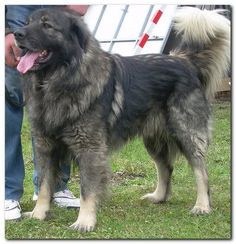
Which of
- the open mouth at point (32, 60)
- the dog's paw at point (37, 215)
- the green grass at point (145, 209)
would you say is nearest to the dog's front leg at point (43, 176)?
the dog's paw at point (37, 215)

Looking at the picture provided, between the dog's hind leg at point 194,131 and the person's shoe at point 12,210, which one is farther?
the dog's hind leg at point 194,131

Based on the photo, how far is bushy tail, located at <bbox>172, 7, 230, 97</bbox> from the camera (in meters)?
4.70

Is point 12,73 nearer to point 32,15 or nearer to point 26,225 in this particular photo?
point 32,15

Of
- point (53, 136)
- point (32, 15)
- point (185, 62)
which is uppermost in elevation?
point (32, 15)

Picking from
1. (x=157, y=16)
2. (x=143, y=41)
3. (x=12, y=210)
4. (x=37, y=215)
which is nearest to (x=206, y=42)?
(x=143, y=41)

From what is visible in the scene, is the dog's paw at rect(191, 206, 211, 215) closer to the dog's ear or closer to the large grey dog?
the large grey dog

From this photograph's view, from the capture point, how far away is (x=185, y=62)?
4.62 metres

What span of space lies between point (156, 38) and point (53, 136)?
2.42 metres

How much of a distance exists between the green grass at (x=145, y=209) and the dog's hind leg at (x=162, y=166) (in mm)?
89

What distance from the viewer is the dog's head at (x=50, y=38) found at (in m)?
3.71

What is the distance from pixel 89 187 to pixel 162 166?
1.16 metres

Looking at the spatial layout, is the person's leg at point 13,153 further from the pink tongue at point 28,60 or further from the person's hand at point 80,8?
the person's hand at point 80,8

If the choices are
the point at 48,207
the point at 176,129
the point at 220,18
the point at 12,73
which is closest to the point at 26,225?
the point at 48,207

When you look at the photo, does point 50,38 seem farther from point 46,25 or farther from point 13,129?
point 13,129
